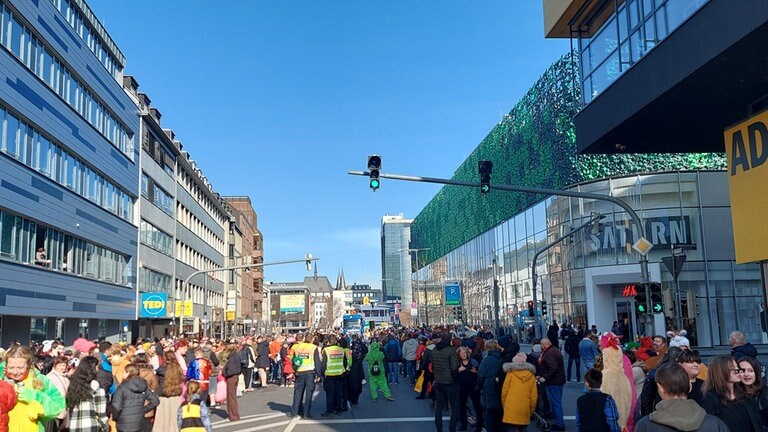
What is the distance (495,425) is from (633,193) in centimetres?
3118

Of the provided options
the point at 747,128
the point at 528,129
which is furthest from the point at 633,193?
the point at 747,128

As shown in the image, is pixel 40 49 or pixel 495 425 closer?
pixel 495 425

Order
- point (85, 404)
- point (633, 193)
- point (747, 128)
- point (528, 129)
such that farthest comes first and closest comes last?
point (528, 129)
point (633, 193)
point (747, 128)
point (85, 404)

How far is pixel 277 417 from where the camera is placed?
52.1 feet

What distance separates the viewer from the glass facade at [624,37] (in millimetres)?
14219

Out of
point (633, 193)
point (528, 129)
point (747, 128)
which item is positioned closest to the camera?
point (747, 128)

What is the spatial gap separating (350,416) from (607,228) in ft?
93.3

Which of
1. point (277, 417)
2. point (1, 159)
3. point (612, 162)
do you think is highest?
point (612, 162)

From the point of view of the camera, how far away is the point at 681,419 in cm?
453

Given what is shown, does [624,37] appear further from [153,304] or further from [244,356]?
[153,304]

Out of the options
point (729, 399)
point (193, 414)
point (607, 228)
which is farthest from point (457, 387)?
point (607, 228)

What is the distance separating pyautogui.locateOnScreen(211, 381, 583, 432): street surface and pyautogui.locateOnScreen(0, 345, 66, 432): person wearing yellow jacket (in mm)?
6753

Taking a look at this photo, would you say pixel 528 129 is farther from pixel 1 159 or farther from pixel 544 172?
pixel 1 159

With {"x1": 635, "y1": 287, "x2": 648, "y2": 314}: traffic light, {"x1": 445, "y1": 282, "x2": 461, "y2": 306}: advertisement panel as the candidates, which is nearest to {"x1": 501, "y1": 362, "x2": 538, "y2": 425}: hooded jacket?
{"x1": 635, "y1": 287, "x2": 648, "y2": 314}: traffic light
